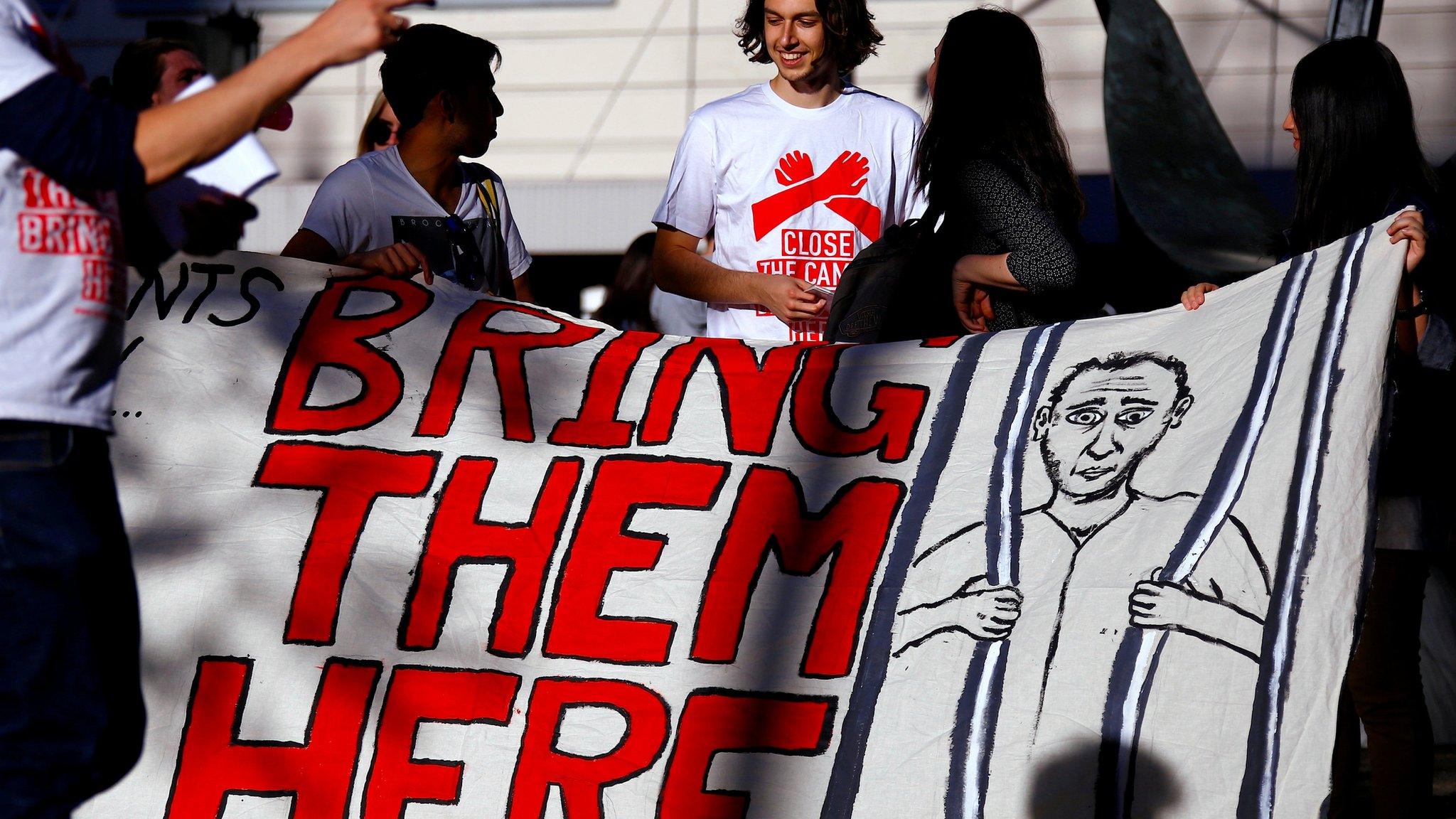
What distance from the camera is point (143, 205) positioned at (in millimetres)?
2217

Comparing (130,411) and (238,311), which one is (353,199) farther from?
(130,411)

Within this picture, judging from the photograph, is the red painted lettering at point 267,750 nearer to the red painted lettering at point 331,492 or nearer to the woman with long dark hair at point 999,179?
the red painted lettering at point 331,492

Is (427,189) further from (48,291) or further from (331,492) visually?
(48,291)

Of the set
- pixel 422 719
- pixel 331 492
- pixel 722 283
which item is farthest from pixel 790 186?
pixel 422 719

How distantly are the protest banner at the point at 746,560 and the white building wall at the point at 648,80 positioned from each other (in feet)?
16.6

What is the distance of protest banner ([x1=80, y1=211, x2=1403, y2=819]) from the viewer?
2703mm

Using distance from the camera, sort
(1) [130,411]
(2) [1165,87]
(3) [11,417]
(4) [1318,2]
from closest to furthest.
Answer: (3) [11,417] → (1) [130,411] → (2) [1165,87] → (4) [1318,2]

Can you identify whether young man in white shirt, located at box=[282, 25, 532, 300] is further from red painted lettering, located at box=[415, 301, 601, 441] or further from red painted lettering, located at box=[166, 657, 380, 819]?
red painted lettering, located at box=[166, 657, 380, 819]

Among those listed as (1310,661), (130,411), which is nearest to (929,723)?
(1310,661)

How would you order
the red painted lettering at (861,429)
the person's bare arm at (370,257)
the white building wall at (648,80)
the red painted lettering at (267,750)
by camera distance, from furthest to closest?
the white building wall at (648,80), the person's bare arm at (370,257), the red painted lettering at (861,429), the red painted lettering at (267,750)

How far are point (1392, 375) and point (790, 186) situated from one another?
4.67 ft

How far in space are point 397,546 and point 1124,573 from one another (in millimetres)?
1419

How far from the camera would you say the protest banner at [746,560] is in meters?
2.70

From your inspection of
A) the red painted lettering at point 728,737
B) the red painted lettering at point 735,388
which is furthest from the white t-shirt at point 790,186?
the red painted lettering at point 728,737
